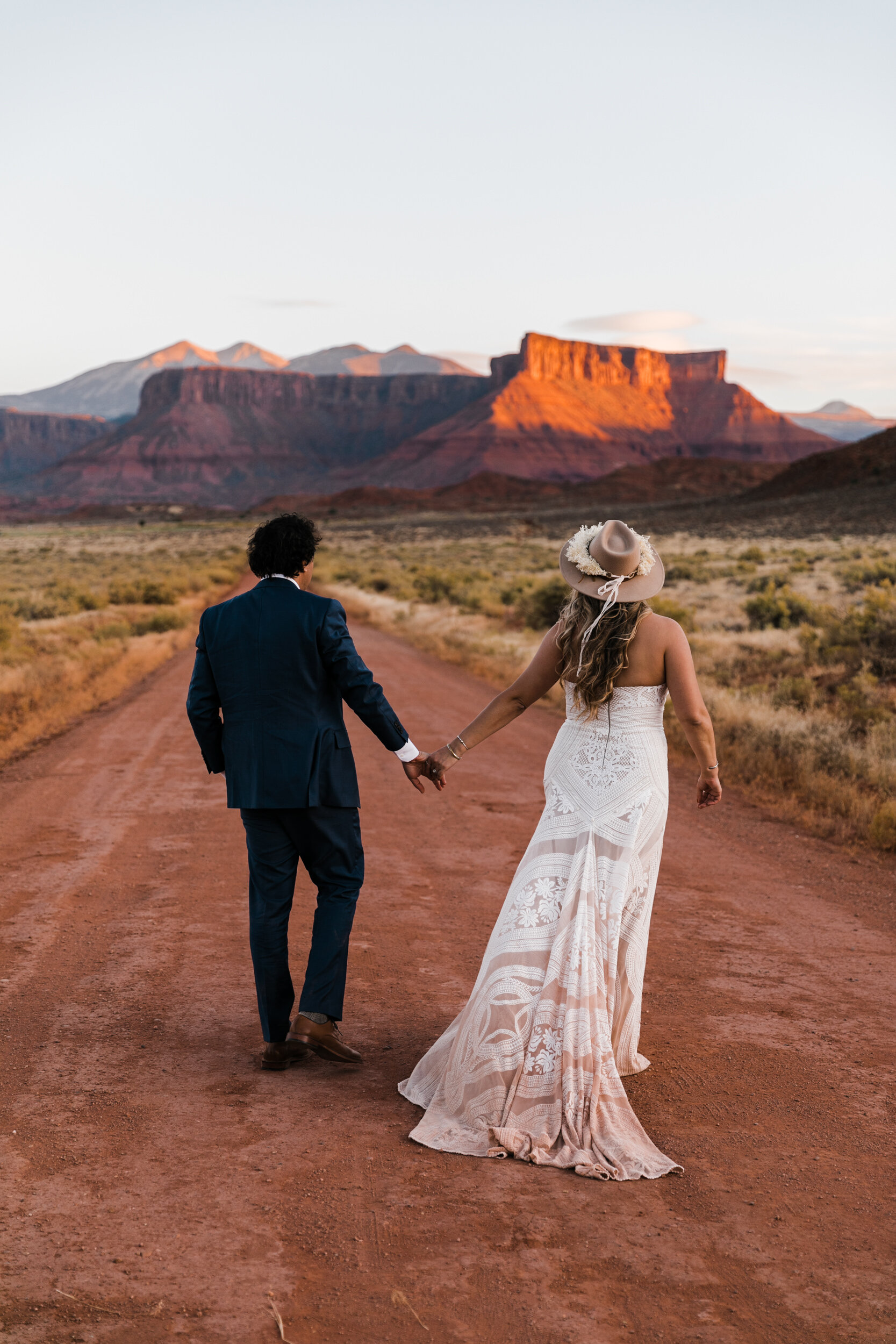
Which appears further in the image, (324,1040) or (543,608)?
(543,608)

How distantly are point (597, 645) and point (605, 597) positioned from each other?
158 millimetres

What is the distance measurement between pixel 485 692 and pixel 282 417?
18841cm

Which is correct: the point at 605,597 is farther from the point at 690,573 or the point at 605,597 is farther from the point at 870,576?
the point at 690,573

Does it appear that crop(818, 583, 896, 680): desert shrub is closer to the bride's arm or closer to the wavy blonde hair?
the bride's arm

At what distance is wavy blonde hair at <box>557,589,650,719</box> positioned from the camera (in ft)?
11.7

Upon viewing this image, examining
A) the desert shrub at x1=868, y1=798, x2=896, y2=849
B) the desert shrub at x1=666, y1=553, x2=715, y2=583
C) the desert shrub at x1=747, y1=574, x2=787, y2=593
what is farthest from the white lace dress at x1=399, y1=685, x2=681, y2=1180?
the desert shrub at x1=666, y1=553, x2=715, y2=583

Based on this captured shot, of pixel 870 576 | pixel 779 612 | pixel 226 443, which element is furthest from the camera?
pixel 226 443

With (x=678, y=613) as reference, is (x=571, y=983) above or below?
below

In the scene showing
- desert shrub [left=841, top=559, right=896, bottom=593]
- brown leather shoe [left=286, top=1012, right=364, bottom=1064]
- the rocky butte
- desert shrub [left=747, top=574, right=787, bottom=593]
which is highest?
the rocky butte

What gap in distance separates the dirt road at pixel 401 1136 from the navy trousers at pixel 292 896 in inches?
11.3

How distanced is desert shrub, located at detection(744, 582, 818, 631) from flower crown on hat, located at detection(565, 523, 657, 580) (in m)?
15.7

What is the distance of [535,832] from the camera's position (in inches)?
149

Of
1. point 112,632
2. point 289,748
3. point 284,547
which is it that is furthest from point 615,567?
point 112,632

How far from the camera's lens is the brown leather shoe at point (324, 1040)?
13.1ft
